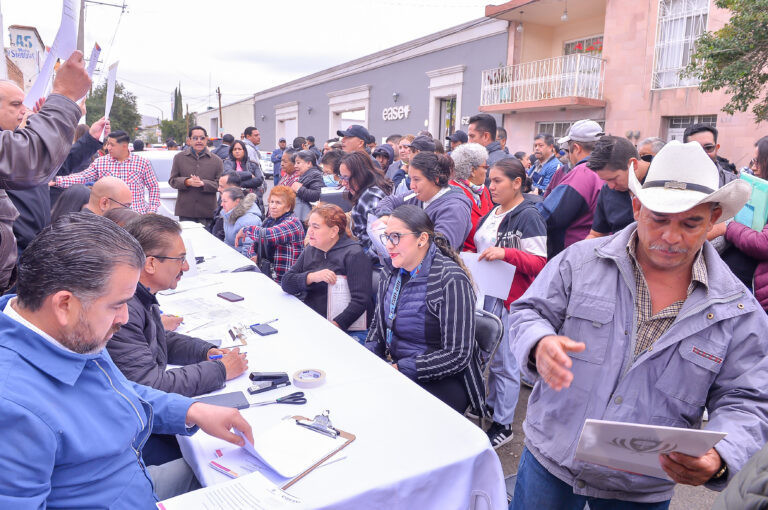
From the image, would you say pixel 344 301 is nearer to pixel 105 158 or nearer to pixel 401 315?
pixel 401 315

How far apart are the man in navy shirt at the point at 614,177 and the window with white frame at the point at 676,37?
844 cm

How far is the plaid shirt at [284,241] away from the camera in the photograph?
15.1 feet

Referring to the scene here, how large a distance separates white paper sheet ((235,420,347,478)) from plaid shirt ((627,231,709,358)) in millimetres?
1039

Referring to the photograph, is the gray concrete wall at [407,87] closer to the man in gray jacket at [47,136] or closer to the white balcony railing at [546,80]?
the white balcony railing at [546,80]

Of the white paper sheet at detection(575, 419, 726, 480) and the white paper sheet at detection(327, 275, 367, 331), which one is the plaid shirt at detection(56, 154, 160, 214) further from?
the white paper sheet at detection(575, 419, 726, 480)

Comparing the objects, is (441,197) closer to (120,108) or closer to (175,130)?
(120,108)

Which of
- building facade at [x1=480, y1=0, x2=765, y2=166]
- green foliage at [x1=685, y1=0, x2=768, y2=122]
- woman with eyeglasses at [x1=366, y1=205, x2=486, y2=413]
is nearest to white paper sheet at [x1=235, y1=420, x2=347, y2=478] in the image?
woman with eyeglasses at [x1=366, y1=205, x2=486, y2=413]

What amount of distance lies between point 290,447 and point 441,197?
7.78 feet

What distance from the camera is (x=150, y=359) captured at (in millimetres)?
1969

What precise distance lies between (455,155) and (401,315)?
2017mm

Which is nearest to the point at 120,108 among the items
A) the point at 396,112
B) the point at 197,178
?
the point at 396,112

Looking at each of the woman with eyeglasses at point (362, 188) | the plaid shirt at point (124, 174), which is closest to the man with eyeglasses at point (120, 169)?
the plaid shirt at point (124, 174)

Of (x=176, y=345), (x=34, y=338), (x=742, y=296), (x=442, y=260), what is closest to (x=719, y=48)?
(x=442, y=260)

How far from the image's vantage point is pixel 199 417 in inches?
65.7
